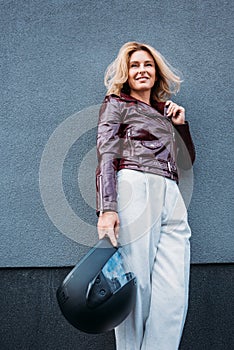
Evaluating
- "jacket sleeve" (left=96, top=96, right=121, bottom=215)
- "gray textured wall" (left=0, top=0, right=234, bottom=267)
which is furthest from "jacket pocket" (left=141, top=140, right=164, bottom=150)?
"gray textured wall" (left=0, top=0, right=234, bottom=267)

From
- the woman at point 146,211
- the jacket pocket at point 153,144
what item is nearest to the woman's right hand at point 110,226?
the woman at point 146,211

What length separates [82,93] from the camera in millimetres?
3021

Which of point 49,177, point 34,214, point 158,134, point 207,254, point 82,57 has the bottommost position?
point 207,254

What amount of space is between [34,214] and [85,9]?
118 cm

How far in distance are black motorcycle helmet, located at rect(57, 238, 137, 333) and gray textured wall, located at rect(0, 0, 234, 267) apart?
28.2 inches

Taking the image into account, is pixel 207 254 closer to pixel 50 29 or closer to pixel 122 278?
pixel 122 278

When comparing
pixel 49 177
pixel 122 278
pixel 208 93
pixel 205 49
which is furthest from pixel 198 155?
pixel 122 278

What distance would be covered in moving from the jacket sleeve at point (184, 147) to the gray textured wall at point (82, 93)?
4.8 inches

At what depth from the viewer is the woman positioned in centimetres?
236

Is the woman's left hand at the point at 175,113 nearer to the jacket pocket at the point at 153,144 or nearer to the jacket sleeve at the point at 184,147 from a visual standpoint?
the jacket sleeve at the point at 184,147

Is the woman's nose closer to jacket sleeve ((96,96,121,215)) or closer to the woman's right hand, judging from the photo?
jacket sleeve ((96,96,121,215))

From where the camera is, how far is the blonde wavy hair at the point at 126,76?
2705mm

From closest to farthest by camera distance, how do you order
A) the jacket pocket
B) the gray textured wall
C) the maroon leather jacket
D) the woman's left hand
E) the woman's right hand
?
the woman's right hand → the maroon leather jacket → the jacket pocket → the woman's left hand → the gray textured wall

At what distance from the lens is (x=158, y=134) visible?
8.40 feet
